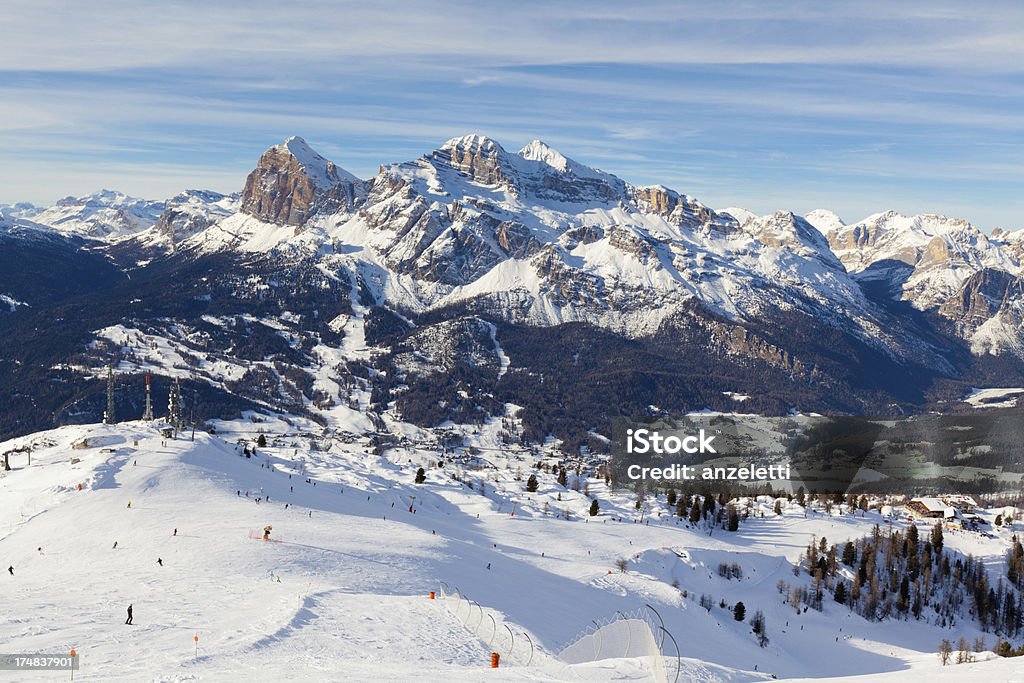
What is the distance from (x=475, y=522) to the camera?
489 ft

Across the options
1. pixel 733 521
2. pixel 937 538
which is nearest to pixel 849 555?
pixel 733 521

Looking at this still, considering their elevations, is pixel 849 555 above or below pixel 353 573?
below

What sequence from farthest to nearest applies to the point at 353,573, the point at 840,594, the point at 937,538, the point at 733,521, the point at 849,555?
the point at 733,521
the point at 937,538
the point at 849,555
the point at 840,594
the point at 353,573

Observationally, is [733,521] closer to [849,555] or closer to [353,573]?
[849,555]

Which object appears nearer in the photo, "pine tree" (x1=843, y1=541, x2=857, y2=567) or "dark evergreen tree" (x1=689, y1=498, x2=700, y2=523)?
"pine tree" (x1=843, y1=541, x2=857, y2=567)

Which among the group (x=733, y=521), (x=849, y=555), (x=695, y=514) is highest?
(x=695, y=514)

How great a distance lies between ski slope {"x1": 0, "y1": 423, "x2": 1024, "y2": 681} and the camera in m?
52.4

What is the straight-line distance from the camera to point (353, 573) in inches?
3211

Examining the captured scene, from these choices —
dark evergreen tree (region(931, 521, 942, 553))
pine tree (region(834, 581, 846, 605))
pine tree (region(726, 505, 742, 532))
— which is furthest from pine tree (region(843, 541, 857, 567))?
pine tree (region(726, 505, 742, 532))

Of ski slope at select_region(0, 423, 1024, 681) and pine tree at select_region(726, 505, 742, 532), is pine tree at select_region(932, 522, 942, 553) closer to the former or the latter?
ski slope at select_region(0, 423, 1024, 681)

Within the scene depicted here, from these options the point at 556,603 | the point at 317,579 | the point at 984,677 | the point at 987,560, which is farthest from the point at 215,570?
the point at 987,560

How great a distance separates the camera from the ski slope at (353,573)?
172 feet

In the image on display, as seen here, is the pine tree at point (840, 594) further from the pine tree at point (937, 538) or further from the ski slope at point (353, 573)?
the pine tree at point (937, 538)

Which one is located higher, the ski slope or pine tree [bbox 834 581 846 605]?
the ski slope
